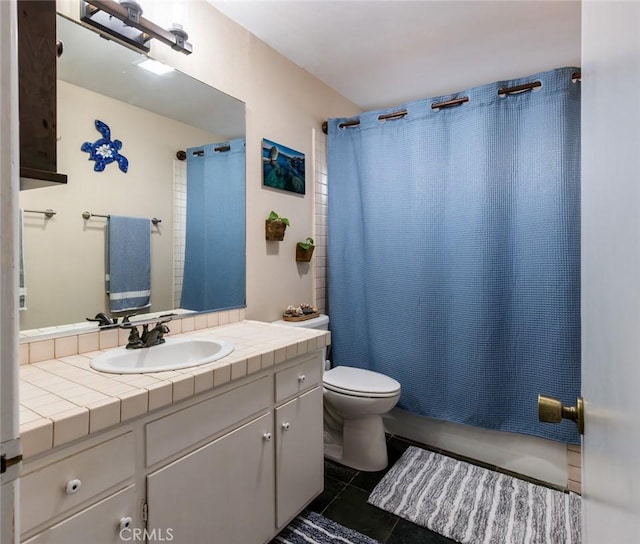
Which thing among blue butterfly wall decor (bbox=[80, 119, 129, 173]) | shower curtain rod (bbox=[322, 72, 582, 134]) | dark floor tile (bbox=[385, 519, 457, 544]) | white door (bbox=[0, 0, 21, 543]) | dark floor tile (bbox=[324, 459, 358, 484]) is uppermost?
shower curtain rod (bbox=[322, 72, 582, 134])

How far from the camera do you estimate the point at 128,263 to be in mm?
1462

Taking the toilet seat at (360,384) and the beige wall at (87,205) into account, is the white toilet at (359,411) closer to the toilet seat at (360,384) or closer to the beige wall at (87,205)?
the toilet seat at (360,384)

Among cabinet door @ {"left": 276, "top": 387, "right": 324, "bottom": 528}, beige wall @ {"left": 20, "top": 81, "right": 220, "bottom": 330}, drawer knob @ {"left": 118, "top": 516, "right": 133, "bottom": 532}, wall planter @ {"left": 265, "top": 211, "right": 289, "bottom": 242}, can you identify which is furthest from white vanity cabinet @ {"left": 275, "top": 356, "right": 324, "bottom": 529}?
wall planter @ {"left": 265, "top": 211, "right": 289, "bottom": 242}

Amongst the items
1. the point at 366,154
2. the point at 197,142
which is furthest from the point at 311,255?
the point at 197,142

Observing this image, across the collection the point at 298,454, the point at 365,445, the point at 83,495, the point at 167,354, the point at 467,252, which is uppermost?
the point at 467,252

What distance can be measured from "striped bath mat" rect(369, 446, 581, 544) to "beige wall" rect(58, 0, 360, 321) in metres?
1.13

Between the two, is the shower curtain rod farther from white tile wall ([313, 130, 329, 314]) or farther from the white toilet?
the white toilet

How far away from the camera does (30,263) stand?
46.4 inches

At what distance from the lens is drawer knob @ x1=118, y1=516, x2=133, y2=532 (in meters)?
0.90

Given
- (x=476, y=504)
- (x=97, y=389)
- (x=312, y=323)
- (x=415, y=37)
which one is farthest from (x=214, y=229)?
(x=476, y=504)

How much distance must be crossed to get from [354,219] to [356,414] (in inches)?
48.8

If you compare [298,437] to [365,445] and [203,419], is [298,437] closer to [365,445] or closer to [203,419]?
[203,419]

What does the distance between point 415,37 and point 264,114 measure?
0.93 metres

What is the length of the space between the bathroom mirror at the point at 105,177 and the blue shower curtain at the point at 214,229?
0.03 metres
